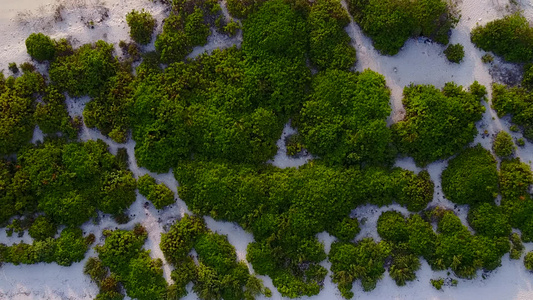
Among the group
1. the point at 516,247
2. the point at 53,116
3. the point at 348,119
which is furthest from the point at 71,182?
the point at 516,247

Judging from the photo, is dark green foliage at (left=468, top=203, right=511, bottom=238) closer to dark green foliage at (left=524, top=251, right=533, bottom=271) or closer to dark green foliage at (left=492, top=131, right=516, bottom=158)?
dark green foliage at (left=524, top=251, right=533, bottom=271)

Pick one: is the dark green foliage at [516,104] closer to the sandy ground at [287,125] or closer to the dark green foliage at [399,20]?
the sandy ground at [287,125]

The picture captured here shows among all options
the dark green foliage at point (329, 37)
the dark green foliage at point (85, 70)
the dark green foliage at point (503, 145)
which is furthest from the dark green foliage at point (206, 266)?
the dark green foliage at point (503, 145)

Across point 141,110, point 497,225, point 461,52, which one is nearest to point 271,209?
point 141,110

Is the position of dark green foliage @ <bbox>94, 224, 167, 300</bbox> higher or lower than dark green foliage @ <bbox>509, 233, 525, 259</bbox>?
lower

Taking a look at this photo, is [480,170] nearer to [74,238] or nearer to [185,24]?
[185,24]

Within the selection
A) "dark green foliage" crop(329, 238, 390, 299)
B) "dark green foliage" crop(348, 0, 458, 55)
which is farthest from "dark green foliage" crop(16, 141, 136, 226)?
"dark green foliage" crop(348, 0, 458, 55)

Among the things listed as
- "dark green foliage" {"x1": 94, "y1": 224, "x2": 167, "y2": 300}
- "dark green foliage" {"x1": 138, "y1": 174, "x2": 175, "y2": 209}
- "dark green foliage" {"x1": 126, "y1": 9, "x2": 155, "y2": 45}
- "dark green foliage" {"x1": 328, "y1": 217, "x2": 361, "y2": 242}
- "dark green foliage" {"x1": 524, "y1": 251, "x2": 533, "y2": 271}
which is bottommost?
"dark green foliage" {"x1": 94, "y1": 224, "x2": 167, "y2": 300}
